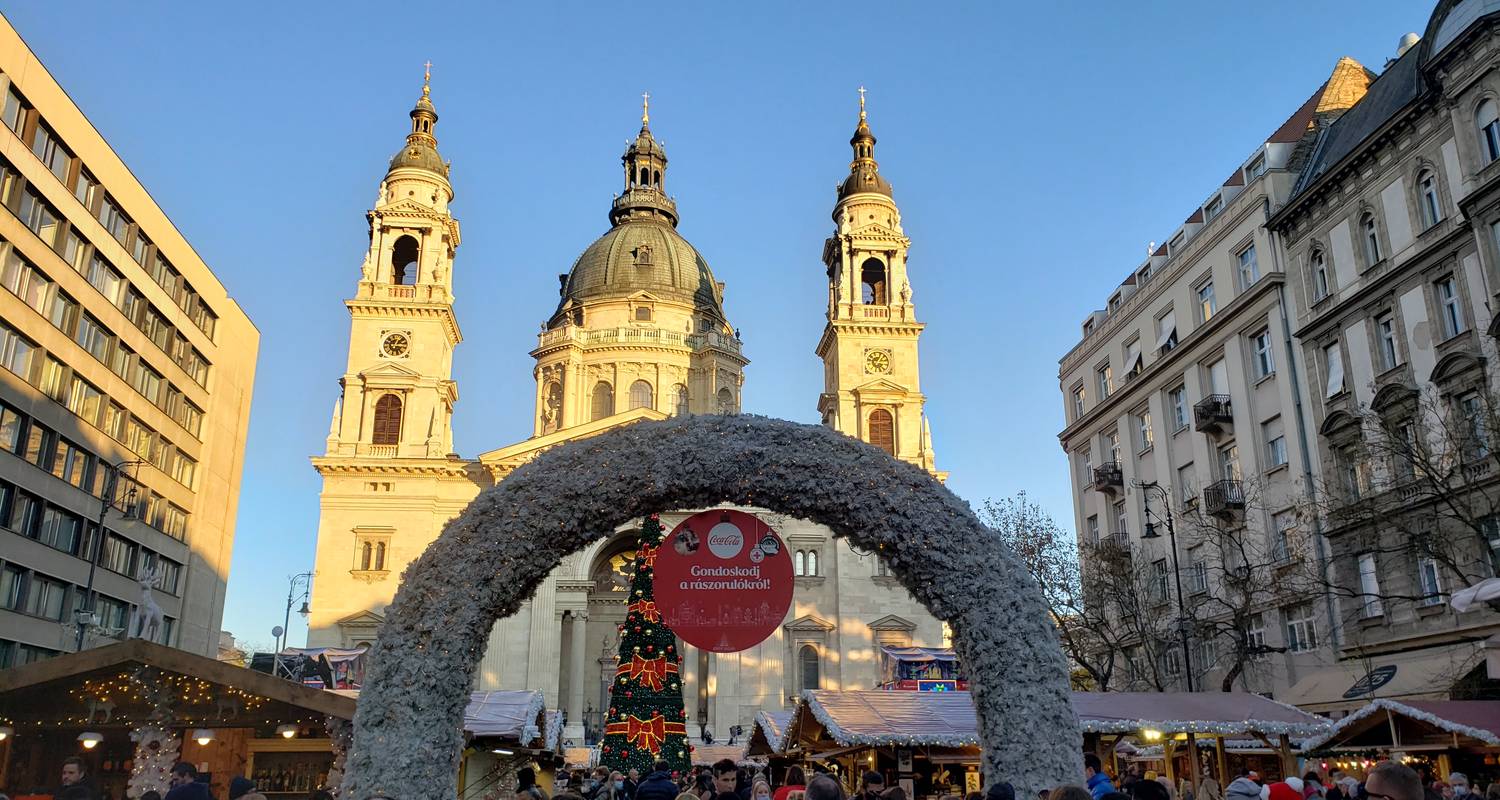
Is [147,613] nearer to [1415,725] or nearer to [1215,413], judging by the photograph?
[1415,725]

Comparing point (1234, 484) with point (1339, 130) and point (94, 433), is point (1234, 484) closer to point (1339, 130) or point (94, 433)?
point (1339, 130)

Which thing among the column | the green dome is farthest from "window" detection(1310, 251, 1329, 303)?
the green dome

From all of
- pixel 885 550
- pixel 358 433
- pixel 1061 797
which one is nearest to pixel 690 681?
pixel 358 433

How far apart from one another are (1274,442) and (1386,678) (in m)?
8.81

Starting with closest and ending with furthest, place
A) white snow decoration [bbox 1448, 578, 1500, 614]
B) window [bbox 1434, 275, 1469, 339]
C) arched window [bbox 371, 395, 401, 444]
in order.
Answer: white snow decoration [bbox 1448, 578, 1500, 614]
window [bbox 1434, 275, 1469, 339]
arched window [bbox 371, 395, 401, 444]

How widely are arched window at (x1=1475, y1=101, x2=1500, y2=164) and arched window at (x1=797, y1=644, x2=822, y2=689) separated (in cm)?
3748

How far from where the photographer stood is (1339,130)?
32656 millimetres

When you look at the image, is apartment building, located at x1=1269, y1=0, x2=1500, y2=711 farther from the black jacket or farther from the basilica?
the basilica

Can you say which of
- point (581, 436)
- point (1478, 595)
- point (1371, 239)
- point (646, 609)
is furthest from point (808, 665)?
point (1478, 595)

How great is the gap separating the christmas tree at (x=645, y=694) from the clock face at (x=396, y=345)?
2996cm

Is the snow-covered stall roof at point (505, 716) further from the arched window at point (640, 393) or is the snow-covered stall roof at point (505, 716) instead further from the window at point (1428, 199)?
the arched window at point (640, 393)

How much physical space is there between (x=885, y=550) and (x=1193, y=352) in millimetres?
28343

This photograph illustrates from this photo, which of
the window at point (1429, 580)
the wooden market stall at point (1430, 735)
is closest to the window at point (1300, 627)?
the window at point (1429, 580)

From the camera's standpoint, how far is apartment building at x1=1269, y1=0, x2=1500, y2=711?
78.7ft
